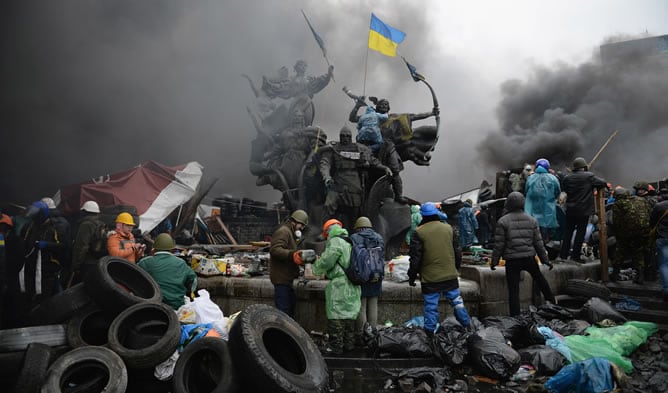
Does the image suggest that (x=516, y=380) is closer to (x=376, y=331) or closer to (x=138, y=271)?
(x=376, y=331)

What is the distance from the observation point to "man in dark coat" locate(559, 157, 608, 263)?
756 centimetres

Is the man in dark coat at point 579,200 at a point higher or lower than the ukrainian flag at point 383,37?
lower

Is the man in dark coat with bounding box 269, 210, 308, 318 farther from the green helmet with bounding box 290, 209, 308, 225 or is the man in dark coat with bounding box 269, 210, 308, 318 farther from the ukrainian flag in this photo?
the ukrainian flag

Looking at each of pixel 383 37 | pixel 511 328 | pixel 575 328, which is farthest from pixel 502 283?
pixel 383 37

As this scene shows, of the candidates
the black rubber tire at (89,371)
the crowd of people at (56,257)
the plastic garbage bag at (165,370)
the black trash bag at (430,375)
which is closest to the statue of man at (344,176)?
the crowd of people at (56,257)

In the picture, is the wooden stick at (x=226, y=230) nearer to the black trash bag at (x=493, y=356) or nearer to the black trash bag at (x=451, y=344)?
the black trash bag at (x=451, y=344)

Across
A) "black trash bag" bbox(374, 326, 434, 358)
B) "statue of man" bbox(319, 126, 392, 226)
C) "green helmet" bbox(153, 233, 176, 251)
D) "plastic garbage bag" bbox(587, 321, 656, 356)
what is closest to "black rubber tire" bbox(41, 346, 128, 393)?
Result: "green helmet" bbox(153, 233, 176, 251)

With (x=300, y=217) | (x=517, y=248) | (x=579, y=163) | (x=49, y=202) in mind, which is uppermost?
(x=579, y=163)

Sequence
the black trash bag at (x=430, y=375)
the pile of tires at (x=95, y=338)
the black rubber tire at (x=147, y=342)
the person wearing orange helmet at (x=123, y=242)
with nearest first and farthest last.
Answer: the pile of tires at (x=95, y=338) < the black rubber tire at (x=147, y=342) < the black trash bag at (x=430, y=375) < the person wearing orange helmet at (x=123, y=242)

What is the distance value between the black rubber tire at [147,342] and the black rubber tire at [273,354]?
25.0 inches

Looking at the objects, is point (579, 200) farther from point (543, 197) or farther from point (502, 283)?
point (502, 283)

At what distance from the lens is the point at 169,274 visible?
5094mm

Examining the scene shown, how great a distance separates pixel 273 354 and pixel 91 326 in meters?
1.89

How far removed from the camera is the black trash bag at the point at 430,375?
4.25m
